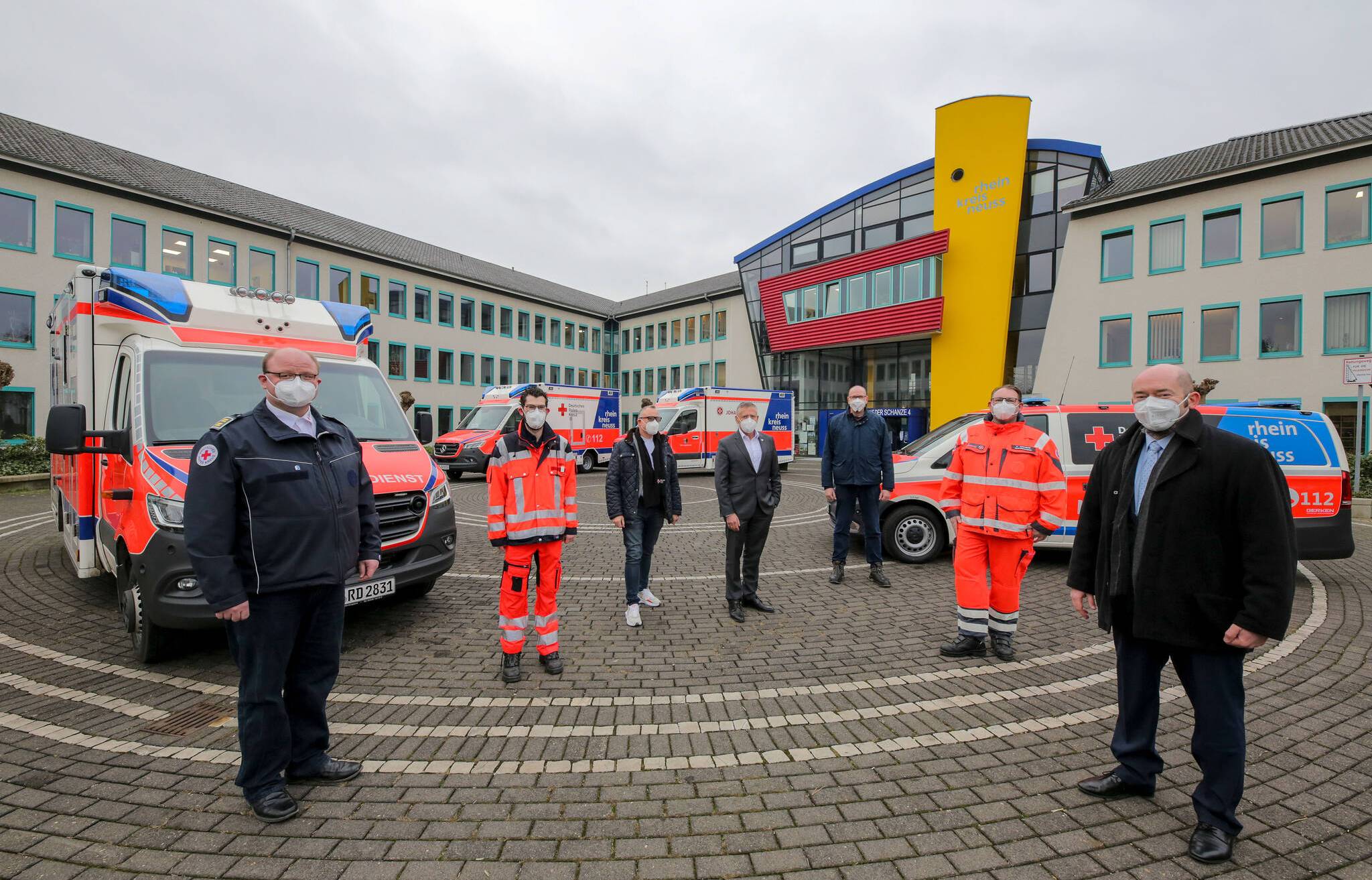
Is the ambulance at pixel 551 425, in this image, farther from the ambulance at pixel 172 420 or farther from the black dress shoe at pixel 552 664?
the black dress shoe at pixel 552 664

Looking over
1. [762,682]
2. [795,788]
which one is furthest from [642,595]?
[795,788]

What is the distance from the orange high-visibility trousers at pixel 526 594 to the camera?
431 centimetres

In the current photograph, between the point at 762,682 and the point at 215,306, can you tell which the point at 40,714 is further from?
the point at 762,682

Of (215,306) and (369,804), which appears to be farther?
(215,306)

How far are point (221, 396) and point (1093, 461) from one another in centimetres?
793

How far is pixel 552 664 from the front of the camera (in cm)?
445

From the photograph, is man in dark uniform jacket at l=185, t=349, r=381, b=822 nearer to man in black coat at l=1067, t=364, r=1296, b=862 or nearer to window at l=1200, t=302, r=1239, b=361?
man in black coat at l=1067, t=364, r=1296, b=862

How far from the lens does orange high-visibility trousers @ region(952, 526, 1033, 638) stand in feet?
15.5

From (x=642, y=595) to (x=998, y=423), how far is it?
3.46 m

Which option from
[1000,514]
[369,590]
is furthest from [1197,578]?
[369,590]

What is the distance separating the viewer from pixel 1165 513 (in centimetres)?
268

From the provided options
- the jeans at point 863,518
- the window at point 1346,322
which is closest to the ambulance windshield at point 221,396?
the jeans at point 863,518

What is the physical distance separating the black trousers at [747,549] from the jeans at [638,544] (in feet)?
2.26

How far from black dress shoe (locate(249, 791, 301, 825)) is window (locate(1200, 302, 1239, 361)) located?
28.2 meters
